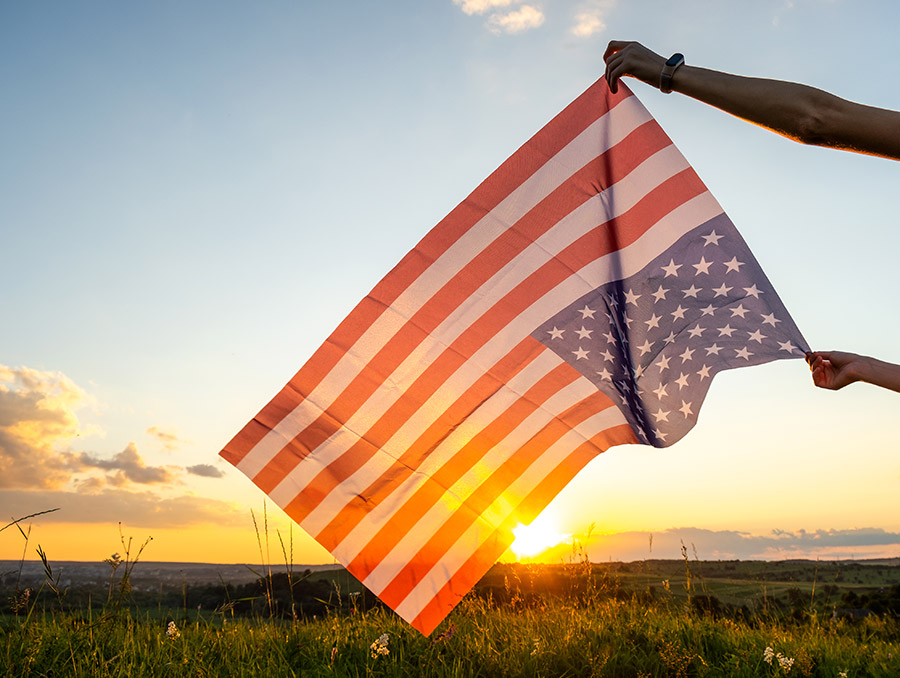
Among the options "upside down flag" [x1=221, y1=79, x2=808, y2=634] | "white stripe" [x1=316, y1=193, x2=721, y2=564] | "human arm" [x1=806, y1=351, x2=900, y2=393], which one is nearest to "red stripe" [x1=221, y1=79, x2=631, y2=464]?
"upside down flag" [x1=221, y1=79, x2=808, y2=634]

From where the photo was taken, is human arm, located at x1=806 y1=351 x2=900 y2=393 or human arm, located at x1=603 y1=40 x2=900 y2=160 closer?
human arm, located at x1=603 y1=40 x2=900 y2=160

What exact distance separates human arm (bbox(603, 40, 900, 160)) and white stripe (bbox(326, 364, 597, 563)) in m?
2.36

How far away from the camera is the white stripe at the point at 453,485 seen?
4.07 m

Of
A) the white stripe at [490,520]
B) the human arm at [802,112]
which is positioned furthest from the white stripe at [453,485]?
the human arm at [802,112]

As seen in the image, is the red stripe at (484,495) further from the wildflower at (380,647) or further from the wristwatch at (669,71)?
the wristwatch at (669,71)

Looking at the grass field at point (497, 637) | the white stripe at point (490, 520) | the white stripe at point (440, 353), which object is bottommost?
the grass field at point (497, 637)

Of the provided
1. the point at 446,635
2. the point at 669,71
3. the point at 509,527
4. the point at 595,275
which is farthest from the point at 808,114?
the point at 446,635

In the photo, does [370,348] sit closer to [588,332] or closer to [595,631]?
[588,332]

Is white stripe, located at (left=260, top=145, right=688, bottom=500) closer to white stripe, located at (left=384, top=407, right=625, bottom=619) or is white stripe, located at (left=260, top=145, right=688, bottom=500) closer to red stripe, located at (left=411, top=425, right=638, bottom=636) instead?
white stripe, located at (left=384, top=407, right=625, bottom=619)

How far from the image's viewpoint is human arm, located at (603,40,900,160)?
1.57 metres

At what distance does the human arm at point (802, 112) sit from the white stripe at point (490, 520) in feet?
8.00

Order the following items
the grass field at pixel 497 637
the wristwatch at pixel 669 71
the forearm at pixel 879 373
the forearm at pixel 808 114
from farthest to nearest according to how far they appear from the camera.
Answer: the grass field at pixel 497 637
the forearm at pixel 879 373
the wristwatch at pixel 669 71
the forearm at pixel 808 114

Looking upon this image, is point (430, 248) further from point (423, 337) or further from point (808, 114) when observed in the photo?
point (808, 114)

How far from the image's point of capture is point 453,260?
400 cm
